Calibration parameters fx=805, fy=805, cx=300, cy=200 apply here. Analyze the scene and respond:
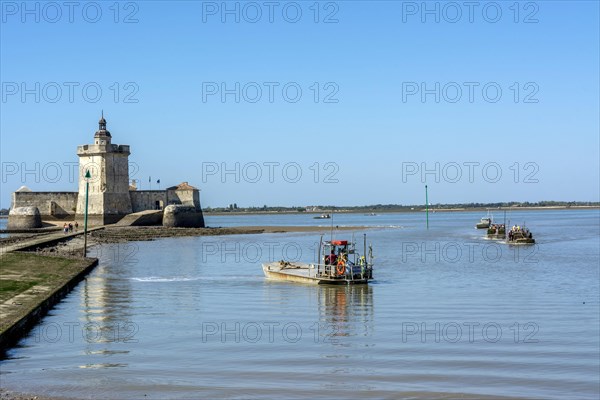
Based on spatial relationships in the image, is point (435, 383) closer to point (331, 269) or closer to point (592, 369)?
point (592, 369)

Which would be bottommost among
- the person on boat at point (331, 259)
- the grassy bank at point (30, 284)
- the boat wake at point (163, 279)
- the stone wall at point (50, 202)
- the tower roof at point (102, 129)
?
the boat wake at point (163, 279)

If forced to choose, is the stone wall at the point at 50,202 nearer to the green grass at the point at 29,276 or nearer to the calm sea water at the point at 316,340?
the green grass at the point at 29,276

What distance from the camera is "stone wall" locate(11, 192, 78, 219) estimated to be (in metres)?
82.7

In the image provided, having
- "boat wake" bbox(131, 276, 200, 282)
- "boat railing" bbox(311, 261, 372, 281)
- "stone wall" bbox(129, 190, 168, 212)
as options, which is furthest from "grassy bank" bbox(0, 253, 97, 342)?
"stone wall" bbox(129, 190, 168, 212)

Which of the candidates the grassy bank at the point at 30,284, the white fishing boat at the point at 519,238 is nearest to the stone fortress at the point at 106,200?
the white fishing boat at the point at 519,238

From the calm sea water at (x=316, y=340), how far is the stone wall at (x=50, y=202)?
51145mm

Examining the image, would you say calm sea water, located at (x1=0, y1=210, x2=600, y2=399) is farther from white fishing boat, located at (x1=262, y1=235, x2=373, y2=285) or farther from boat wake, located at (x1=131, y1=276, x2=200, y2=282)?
white fishing boat, located at (x1=262, y1=235, x2=373, y2=285)

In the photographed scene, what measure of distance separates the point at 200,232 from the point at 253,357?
6559 cm

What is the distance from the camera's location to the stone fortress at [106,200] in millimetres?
78062

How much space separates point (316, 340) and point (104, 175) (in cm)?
6289

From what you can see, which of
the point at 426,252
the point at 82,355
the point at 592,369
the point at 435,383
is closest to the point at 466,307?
the point at 592,369

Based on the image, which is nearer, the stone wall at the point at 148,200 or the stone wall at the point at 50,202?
the stone wall at the point at 50,202

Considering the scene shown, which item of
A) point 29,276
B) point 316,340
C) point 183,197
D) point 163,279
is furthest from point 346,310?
point 183,197

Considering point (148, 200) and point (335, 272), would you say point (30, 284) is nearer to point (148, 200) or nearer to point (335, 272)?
point (335, 272)
